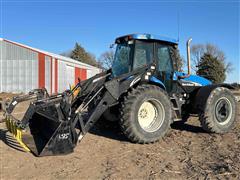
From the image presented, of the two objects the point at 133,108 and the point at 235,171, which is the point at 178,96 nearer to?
the point at 133,108

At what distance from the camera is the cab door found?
7344mm

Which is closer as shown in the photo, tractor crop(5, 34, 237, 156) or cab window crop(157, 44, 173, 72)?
tractor crop(5, 34, 237, 156)

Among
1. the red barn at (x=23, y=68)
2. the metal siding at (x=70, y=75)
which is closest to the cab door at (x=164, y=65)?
the red barn at (x=23, y=68)

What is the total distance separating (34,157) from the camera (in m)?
5.50

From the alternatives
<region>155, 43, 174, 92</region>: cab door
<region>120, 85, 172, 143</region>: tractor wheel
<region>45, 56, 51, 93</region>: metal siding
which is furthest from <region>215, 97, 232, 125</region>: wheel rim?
<region>45, 56, 51, 93</region>: metal siding

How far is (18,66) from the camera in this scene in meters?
29.7

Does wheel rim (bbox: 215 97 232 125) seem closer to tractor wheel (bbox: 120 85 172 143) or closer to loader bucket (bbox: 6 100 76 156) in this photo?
tractor wheel (bbox: 120 85 172 143)

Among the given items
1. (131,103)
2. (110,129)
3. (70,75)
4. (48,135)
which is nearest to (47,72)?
(70,75)

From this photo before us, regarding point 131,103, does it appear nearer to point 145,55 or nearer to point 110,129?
point 145,55

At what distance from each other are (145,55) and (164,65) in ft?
2.15

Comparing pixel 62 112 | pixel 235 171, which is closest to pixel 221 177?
pixel 235 171

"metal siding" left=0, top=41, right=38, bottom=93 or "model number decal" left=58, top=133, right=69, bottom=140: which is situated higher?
"metal siding" left=0, top=41, right=38, bottom=93

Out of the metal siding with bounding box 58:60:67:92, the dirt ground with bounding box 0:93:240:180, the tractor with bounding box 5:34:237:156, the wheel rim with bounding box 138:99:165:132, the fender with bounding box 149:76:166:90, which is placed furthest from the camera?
the metal siding with bounding box 58:60:67:92

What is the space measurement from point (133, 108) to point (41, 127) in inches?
80.5
